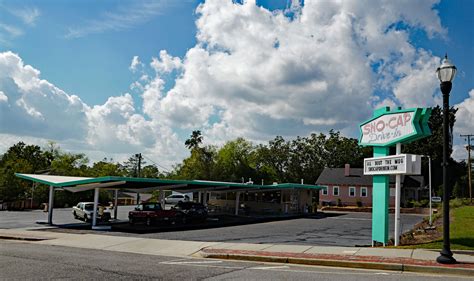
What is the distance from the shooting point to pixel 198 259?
49.8 ft

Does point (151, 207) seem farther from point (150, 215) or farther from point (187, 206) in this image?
point (187, 206)

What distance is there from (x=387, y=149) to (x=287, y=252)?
670cm

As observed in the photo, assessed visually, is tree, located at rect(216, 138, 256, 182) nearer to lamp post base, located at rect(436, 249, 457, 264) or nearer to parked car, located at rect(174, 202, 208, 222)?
parked car, located at rect(174, 202, 208, 222)

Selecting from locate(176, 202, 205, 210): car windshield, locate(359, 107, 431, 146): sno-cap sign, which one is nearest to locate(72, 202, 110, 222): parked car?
locate(176, 202, 205, 210): car windshield

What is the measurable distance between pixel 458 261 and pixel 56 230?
21.8 m

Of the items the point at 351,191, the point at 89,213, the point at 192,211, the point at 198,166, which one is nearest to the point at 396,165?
the point at 192,211

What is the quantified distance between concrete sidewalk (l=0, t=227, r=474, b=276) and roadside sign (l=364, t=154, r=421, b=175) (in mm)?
3282

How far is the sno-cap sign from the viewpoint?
1672cm

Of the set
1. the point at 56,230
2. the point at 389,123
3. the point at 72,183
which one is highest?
the point at 389,123

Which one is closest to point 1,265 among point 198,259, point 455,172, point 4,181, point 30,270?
point 30,270

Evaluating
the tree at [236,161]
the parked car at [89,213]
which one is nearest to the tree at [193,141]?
the tree at [236,161]

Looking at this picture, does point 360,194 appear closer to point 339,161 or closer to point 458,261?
point 339,161

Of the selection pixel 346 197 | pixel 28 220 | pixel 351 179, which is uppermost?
pixel 351 179

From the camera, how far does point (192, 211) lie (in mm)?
32844
